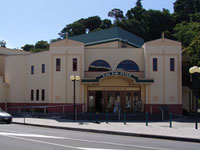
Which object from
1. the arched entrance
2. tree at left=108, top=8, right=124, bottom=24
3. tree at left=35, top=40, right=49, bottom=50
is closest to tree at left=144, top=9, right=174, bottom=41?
tree at left=108, top=8, right=124, bottom=24

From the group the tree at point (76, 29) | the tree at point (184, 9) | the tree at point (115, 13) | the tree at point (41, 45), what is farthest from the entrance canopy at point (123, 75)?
the tree at point (115, 13)

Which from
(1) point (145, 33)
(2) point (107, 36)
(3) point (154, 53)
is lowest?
(3) point (154, 53)

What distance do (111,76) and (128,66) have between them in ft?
10.7

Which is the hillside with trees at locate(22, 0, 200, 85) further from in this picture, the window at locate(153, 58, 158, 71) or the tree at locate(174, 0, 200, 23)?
the window at locate(153, 58, 158, 71)

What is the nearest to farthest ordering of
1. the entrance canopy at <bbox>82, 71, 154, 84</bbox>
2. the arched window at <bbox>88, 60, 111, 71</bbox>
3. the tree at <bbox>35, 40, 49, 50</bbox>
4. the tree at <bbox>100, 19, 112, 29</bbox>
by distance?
the entrance canopy at <bbox>82, 71, 154, 84</bbox> < the arched window at <bbox>88, 60, 111, 71</bbox> < the tree at <bbox>100, 19, 112, 29</bbox> < the tree at <bbox>35, 40, 49, 50</bbox>

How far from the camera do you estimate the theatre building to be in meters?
31.0

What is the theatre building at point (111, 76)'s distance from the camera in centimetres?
3095

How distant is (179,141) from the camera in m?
13.9

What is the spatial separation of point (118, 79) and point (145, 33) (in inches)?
1690

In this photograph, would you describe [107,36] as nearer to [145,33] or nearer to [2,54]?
[2,54]

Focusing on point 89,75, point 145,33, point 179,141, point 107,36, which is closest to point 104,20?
point 145,33

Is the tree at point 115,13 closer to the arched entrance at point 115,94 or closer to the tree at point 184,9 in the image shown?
the tree at point 184,9

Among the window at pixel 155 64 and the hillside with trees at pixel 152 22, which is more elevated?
the hillside with trees at pixel 152 22

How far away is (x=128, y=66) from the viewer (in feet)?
108
